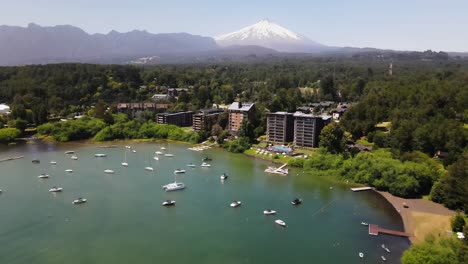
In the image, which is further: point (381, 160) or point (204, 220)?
point (381, 160)

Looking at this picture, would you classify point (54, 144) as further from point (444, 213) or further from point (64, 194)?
point (444, 213)

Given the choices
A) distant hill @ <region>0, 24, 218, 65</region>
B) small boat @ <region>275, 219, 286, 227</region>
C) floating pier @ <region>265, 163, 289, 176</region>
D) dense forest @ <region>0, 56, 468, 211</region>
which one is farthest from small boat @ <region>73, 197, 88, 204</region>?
distant hill @ <region>0, 24, 218, 65</region>

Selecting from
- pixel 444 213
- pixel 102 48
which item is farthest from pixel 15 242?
pixel 102 48

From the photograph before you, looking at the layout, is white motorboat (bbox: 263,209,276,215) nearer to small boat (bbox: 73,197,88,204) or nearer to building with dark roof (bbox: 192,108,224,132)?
small boat (bbox: 73,197,88,204)

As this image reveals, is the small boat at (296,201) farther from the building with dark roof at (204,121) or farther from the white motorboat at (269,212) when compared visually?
the building with dark roof at (204,121)

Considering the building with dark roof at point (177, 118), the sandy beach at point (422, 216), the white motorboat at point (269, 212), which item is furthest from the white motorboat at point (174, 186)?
the building with dark roof at point (177, 118)

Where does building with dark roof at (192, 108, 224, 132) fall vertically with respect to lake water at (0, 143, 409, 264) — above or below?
above
